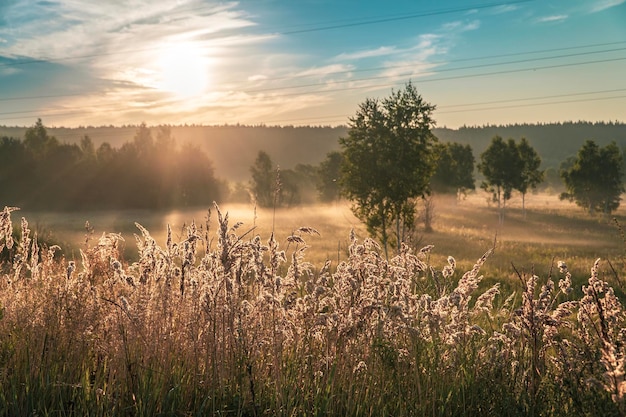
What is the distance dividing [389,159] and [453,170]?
111 ft

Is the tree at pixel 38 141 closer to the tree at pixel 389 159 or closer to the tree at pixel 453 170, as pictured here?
the tree at pixel 453 170

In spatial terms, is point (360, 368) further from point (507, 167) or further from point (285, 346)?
point (507, 167)

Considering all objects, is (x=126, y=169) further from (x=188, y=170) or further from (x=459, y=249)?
(x=459, y=249)

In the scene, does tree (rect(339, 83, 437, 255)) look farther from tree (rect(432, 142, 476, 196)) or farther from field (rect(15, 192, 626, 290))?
tree (rect(432, 142, 476, 196))

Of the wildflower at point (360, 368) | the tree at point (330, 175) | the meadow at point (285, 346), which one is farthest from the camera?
the tree at point (330, 175)

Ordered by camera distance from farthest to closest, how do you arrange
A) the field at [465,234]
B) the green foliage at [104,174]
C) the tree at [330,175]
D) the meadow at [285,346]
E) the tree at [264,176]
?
1. the tree at [264,176]
2. the green foliage at [104,174]
3. the tree at [330,175]
4. the field at [465,234]
5. the meadow at [285,346]

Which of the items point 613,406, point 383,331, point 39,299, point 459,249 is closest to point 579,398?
point 613,406

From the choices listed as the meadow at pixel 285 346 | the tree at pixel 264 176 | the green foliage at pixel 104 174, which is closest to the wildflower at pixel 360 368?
the meadow at pixel 285 346

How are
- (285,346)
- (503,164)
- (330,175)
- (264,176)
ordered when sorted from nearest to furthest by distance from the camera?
(285,346)
(503,164)
(330,175)
(264,176)

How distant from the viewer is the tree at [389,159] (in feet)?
85.0

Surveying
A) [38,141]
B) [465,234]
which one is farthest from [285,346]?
[38,141]

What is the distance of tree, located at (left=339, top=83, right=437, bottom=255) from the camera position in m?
25.9

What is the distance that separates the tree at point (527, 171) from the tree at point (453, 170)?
680 centimetres

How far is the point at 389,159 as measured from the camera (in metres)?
26.0
